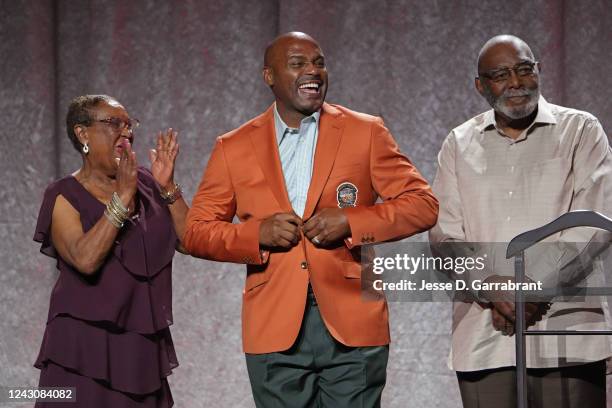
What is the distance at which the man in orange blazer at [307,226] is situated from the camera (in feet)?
8.84

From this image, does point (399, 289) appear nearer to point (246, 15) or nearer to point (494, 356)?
point (494, 356)

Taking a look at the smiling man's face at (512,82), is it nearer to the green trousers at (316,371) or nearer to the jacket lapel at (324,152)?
the jacket lapel at (324,152)

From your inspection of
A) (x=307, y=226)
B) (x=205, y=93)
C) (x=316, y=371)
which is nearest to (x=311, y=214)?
(x=307, y=226)

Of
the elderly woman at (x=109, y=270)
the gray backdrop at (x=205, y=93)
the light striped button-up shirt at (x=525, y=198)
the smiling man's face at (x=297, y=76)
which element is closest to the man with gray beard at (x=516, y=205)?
the light striped button-up shirt at (x=525, y=198)

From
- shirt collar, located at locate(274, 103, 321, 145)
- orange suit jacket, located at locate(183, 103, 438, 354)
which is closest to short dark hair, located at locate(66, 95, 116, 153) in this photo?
orange suit jacket, located at locate(183, 103, 438, 354)

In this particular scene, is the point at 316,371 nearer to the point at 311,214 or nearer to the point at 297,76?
the point at 311,214

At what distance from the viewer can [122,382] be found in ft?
9.91

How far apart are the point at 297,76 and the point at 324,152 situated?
23 cm

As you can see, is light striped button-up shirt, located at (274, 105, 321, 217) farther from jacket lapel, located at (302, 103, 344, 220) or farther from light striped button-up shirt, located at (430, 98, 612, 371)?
light striped button-up shirt, located at (430, 98, 612, 371)

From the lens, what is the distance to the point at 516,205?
294 cm

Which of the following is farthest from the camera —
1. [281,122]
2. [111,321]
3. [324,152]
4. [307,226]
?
[111,321]

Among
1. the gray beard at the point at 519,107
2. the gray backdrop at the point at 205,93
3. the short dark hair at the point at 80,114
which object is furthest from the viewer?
the gray backdrop at the point at 205,93

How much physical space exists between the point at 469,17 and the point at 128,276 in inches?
75.5

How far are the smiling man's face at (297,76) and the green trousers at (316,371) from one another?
515 millimetres
